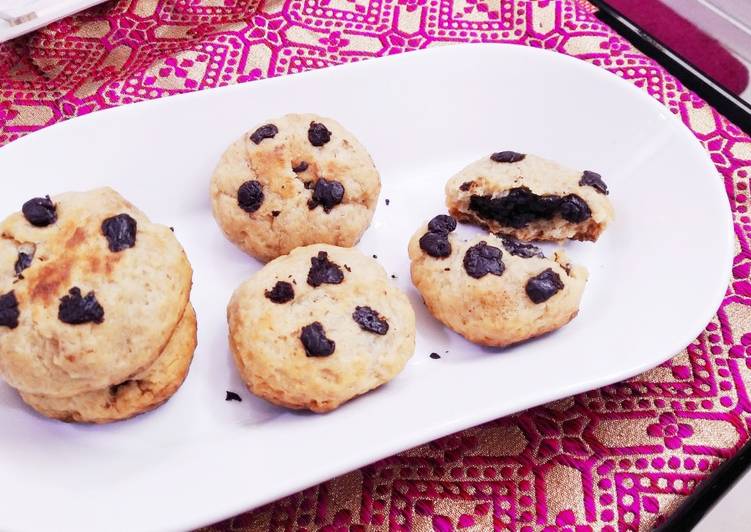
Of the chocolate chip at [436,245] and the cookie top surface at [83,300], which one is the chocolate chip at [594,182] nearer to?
the chocolate chip at [436,245]

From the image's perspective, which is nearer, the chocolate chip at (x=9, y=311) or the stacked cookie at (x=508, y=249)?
the chocolate chip at (x=9, y=311)

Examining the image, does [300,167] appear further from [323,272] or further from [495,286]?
[495,286]

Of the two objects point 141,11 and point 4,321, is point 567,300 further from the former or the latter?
point 141,11

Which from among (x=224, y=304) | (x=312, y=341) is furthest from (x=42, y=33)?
(x=312, y=341)

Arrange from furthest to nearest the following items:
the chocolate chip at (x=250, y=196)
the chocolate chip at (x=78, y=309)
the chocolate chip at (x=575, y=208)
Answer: the chocolate chip at (x=575, y=208), the chocolate chip at (x=250, y=196), the chocolate chip at (x=78, y=309)

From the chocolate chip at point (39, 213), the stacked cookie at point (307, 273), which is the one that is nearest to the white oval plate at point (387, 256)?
the stacked cookie at point (307, 273)

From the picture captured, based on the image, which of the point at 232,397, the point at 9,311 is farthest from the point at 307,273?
the point at 9,311
